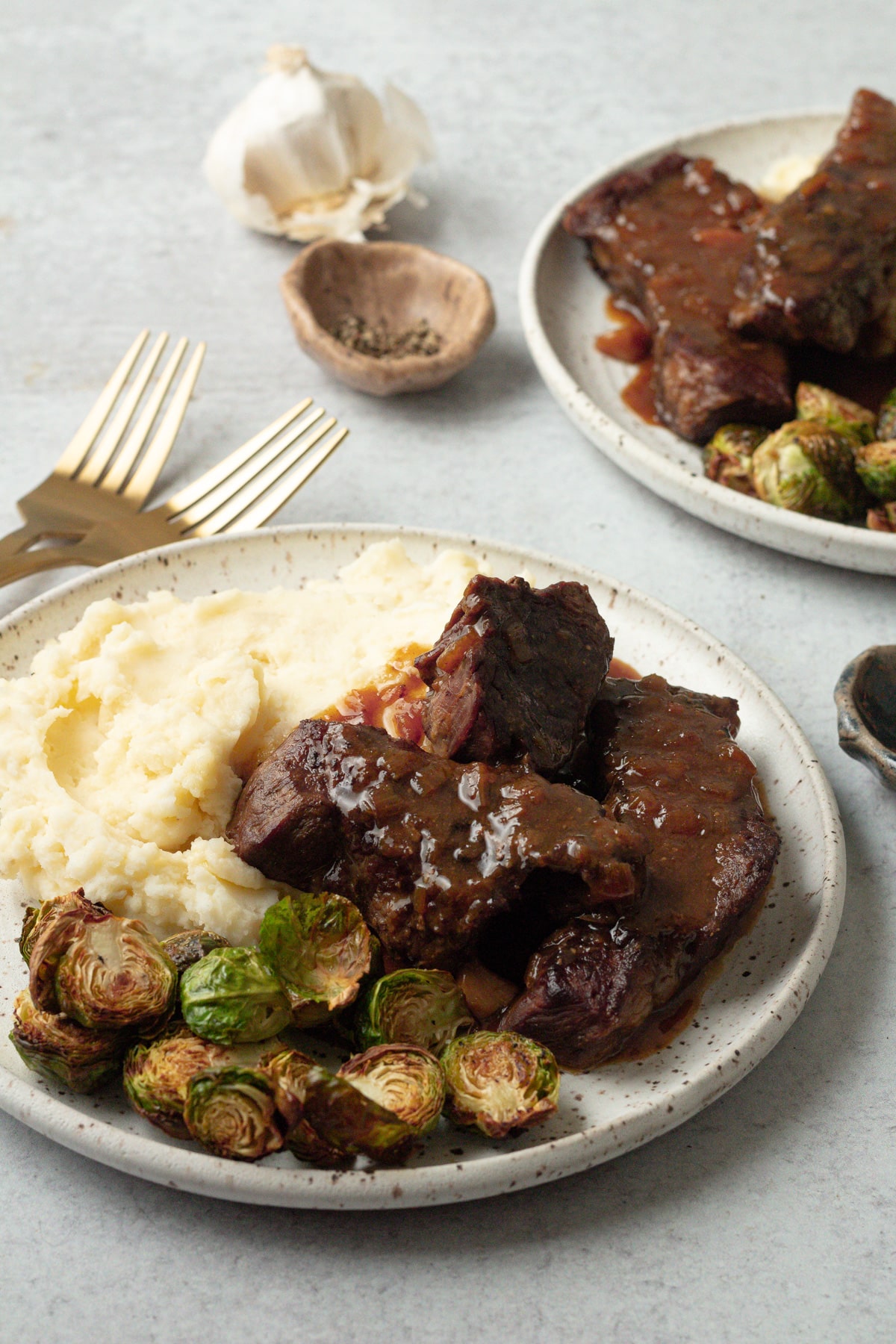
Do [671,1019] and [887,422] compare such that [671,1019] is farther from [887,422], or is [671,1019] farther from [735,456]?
[887,422]

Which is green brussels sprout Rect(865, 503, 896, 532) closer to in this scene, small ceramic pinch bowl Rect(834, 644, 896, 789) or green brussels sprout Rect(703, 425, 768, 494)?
green brussels sprout Rect(703, 425, 768, 494)

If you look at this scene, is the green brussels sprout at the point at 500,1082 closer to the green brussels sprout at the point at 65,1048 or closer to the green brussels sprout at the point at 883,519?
the green brussels sprout at the point at 65,1048

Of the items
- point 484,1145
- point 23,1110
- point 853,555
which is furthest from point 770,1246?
point 853,555

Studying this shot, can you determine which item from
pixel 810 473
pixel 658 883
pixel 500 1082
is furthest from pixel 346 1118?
pixel 810 473

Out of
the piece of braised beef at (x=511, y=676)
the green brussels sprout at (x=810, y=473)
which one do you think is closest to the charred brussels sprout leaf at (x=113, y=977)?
the piece of braised beef at (x=511, y=676)

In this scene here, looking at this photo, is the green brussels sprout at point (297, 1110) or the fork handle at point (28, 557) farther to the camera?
the fork handle at point (28, 557)
